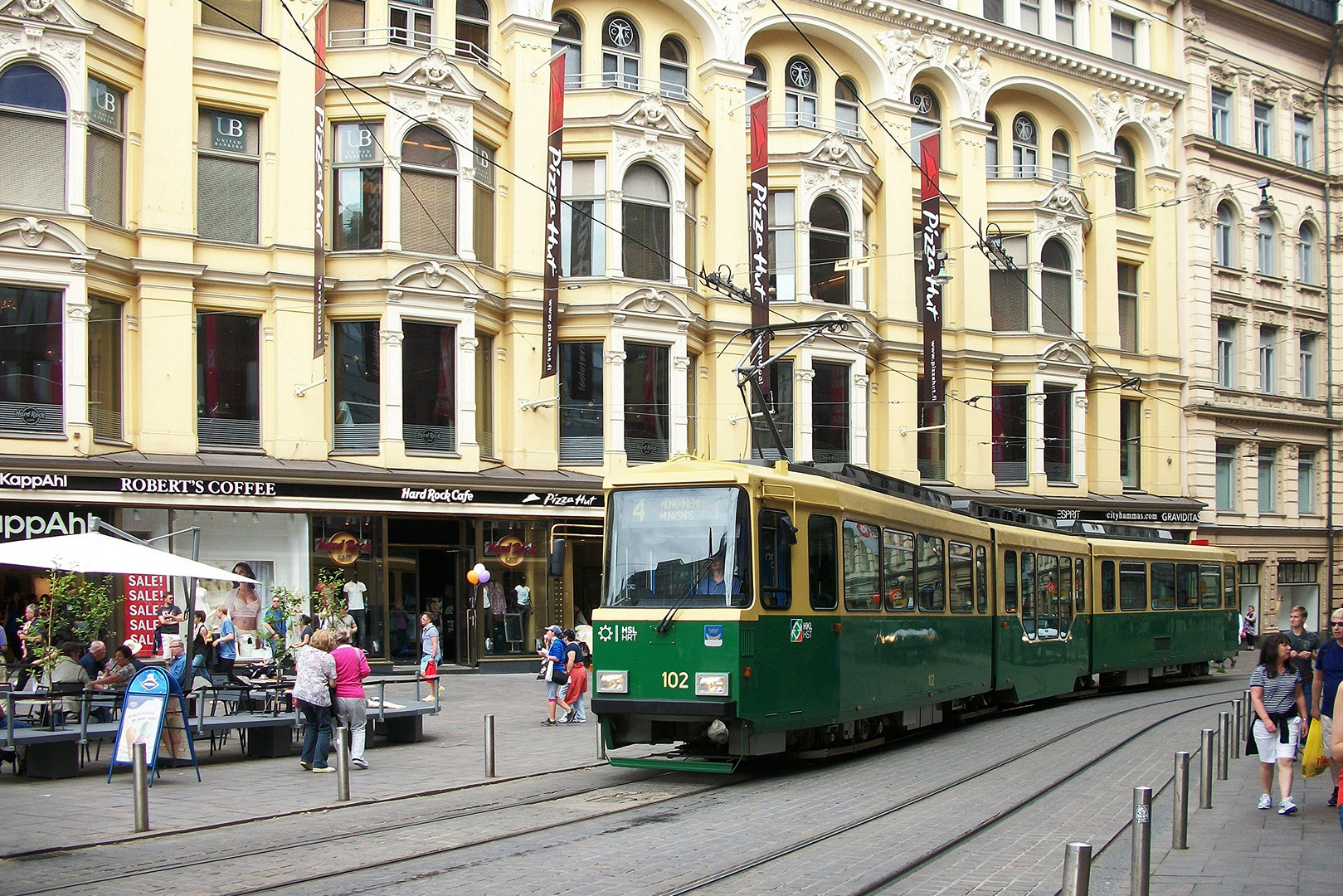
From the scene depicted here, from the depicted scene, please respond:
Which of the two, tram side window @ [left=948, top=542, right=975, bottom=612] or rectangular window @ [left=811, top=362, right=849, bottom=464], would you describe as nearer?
tram side window @ [left=948, top=542, right=975, bottom=612]

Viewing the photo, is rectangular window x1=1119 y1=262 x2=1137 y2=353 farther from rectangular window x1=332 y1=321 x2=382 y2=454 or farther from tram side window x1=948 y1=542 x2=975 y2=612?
rectangular window x1=332 y1=321 x2=382 y2=454

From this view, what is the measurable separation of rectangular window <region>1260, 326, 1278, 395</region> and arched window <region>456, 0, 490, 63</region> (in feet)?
94.7

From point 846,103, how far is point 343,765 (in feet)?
87.9

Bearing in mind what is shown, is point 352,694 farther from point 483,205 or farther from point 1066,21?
point 1066,21

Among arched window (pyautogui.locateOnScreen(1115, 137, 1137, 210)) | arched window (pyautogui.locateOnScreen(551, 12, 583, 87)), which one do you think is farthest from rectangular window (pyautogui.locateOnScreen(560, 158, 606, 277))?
arched window (pyautogui.locateOnScreen(1115, 137, 1137, 210))

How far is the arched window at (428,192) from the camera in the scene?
26.9 metres

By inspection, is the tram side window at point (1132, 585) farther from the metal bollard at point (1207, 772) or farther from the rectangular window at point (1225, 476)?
the rectangular window at point (1225, 476)

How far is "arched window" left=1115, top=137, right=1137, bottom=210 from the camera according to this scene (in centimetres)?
4075

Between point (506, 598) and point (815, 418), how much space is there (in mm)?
9337

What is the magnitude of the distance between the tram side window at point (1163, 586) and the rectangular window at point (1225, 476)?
16.7 m

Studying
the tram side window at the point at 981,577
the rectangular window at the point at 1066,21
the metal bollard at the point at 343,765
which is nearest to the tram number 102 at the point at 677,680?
the metal bollard at the point at 343,765

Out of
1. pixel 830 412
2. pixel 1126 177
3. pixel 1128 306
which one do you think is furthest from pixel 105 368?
pixel 1126 177

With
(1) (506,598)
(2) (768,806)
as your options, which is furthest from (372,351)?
(2) (768,806)

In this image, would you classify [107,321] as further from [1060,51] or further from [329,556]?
[1060,51]
